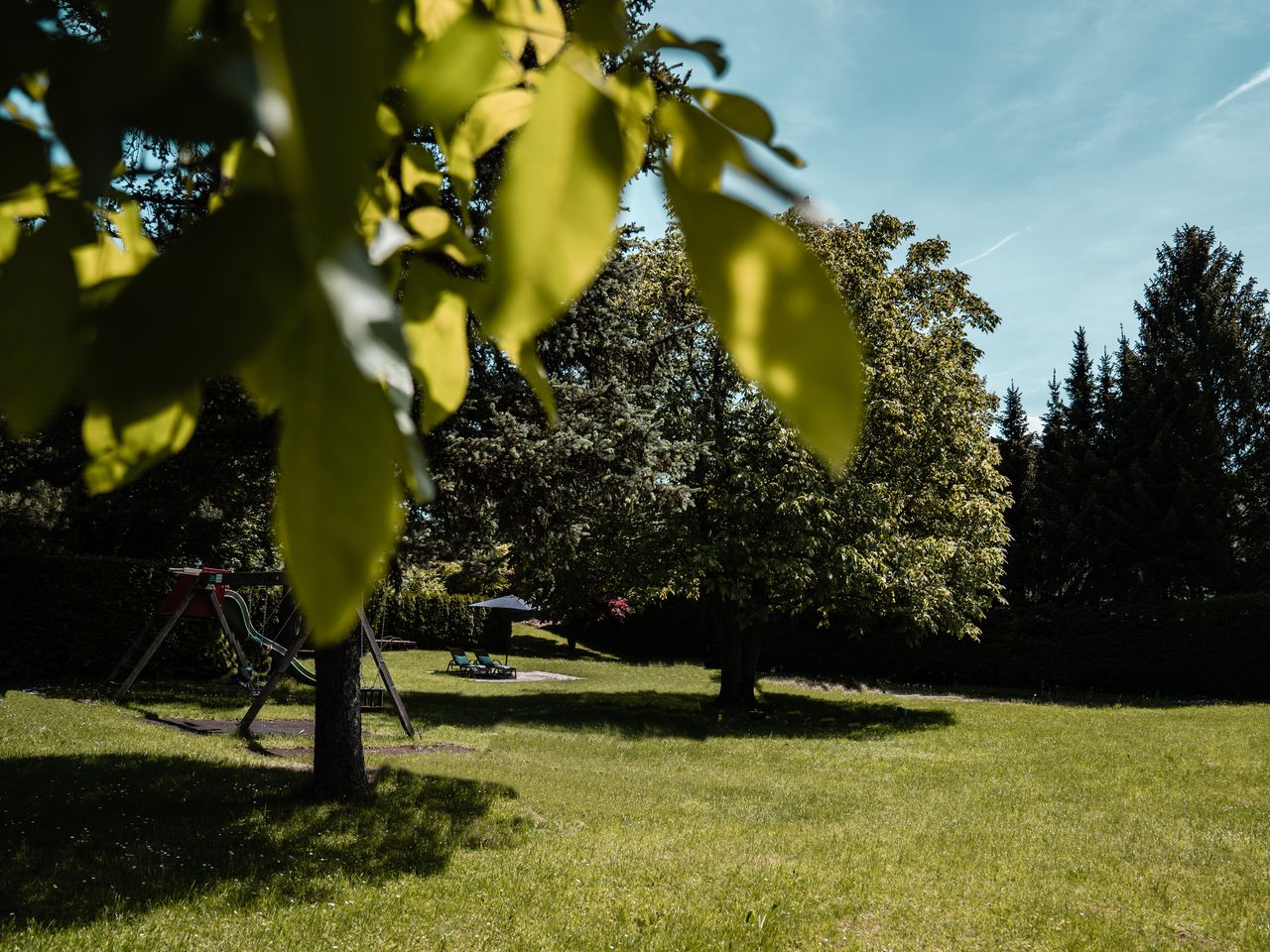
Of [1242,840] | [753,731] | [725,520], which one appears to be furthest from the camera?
[725,520]

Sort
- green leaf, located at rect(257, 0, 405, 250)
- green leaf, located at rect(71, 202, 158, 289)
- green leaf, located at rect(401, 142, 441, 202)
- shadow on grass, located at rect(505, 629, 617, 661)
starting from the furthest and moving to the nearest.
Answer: shadow on grass, located at rect(505, 629, 617, 661) → green leaf, located at rect(401, 142, 441, 202) → green leaf, located at rect(71, 202, 158, 289) → green leaf, located at rect(257, 0, 405, 250)

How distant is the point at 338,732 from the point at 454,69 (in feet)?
25.5

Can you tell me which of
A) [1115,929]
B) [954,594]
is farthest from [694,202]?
[954,594]

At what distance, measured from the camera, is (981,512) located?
56.7 ft

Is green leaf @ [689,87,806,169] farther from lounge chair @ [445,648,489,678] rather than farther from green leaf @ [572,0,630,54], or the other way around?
lounge chair @ [445,648,489,678]

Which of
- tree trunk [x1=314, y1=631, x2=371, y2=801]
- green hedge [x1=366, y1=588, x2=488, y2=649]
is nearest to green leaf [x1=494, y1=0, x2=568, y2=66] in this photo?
tree trunk [x1=314, y1=631, x2=371, y2=801]

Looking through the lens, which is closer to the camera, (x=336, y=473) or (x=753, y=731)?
(x=336, y=473)

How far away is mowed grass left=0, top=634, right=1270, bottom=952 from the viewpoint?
192 inches

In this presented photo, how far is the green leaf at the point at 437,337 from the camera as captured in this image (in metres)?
0.70

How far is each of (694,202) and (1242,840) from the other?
964 centimetres

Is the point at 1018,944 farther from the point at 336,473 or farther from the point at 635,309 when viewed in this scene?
the point at 635,309

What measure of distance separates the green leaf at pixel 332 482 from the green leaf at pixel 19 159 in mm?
297

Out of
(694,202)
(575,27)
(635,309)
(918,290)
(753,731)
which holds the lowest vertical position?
(753,731)

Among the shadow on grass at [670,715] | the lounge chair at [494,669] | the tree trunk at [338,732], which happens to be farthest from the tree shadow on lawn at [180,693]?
the tree trunk at [338,732]
